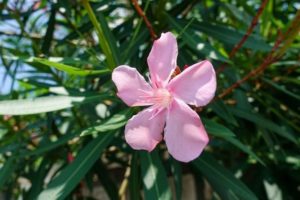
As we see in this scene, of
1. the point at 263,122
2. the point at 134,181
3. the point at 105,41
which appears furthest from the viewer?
the point at 263,122

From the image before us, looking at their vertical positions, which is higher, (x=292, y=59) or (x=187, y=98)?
(x=187, y=98)

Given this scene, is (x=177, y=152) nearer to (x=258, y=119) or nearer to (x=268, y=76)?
(x=258, y=119)

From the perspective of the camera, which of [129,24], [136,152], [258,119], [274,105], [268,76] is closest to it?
[136,152]

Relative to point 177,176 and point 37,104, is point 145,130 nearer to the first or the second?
point 37,104

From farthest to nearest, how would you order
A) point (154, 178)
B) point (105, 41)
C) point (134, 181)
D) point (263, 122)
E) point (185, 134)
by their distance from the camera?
1. point (263, 122)
2. point (134, 181)
3. point (154, 178)
4. point (105, 41)
5. point (185, 134)

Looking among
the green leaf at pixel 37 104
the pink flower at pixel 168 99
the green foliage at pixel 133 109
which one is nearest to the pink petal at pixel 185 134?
the pink flower at pixel 168 99

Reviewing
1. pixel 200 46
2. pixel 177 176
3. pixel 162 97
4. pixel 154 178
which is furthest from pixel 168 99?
pixel 177 176

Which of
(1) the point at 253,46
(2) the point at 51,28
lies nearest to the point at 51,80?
(2) the point at 51,28

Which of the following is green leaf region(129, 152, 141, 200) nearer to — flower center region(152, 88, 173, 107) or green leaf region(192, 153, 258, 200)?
green leaf region(192, 153, 258, 200)
